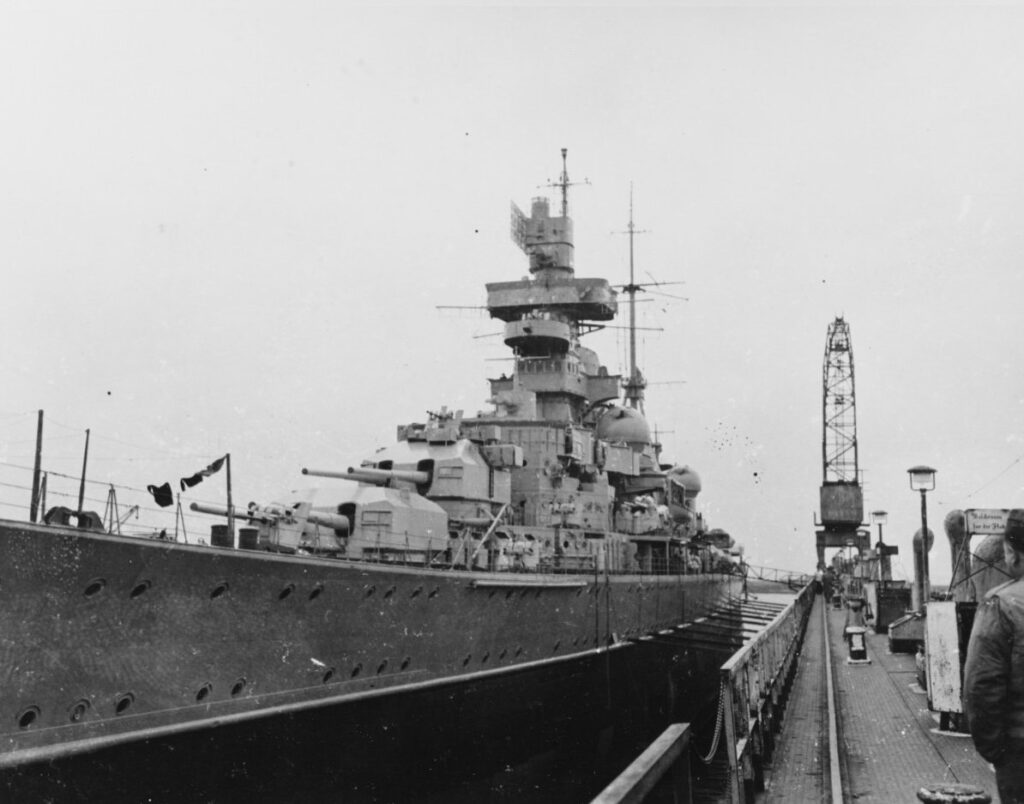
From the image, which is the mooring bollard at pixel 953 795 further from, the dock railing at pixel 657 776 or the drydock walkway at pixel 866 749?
the drydock walkway at pixel 866 749

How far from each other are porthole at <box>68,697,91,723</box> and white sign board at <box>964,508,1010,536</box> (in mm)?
8953

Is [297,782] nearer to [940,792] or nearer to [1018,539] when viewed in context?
[940,792]

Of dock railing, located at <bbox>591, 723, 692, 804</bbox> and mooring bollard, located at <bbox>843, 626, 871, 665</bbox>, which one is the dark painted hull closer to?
dock railing, located at <bbox>591, 723, 692, 804</bbox>

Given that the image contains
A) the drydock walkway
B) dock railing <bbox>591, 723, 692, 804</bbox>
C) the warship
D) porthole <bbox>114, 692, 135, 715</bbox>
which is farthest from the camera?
porthole <bbox>114, 692, 135, 715</bbox>

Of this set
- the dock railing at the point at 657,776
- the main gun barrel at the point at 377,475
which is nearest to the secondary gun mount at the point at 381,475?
the main gun barrel at the point at 377,475

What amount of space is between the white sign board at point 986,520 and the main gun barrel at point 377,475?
9.13 meters

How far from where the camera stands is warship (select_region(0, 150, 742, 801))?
25.0ft

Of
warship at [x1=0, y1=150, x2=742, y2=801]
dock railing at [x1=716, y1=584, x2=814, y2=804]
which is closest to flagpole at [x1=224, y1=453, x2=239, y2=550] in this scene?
warship at [x1=0, y1=150, x2=742, y2=801]

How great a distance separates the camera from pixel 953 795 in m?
3.94

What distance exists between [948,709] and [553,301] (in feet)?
64.1

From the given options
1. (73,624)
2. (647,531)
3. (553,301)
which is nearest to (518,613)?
(73,624)

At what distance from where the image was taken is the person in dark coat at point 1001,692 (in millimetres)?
3584

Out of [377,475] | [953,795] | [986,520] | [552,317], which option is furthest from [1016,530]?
[552,317]

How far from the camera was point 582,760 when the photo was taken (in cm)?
1535
